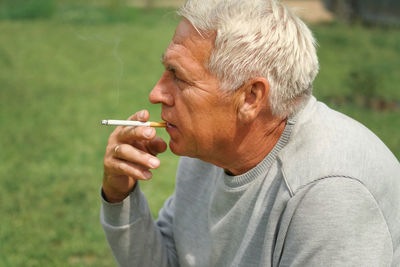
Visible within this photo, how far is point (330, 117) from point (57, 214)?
8.94 ft

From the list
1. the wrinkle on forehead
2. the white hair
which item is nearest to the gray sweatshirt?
the white hair

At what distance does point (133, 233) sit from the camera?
225 cm

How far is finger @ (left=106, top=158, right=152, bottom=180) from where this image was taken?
2020 millimetres

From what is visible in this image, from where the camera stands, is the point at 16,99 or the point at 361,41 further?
the point at 361,41

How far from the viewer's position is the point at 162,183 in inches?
181

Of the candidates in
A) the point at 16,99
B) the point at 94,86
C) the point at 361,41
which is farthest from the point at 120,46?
the point at 361,41

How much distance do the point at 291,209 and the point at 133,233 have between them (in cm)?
78

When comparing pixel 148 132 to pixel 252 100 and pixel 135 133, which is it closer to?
pixel 135 133

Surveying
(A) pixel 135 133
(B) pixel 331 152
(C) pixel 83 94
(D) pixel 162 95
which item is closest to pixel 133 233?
(A) pixel 135 133

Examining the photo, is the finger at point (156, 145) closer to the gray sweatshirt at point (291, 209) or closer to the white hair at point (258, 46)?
the gray sweatshirt at point (291, 209)

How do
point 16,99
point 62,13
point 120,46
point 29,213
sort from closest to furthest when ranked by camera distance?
point 29,213
point 16,99
point 120,46
point 62,13

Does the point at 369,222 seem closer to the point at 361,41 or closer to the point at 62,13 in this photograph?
the point at 361,41

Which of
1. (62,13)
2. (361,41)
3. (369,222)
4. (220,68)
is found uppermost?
(220,68)

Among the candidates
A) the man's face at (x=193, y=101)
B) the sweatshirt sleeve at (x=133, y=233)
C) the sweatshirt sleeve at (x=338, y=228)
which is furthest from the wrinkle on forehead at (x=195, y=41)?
the sweatshirt sleeve at (x=133, y=233)
